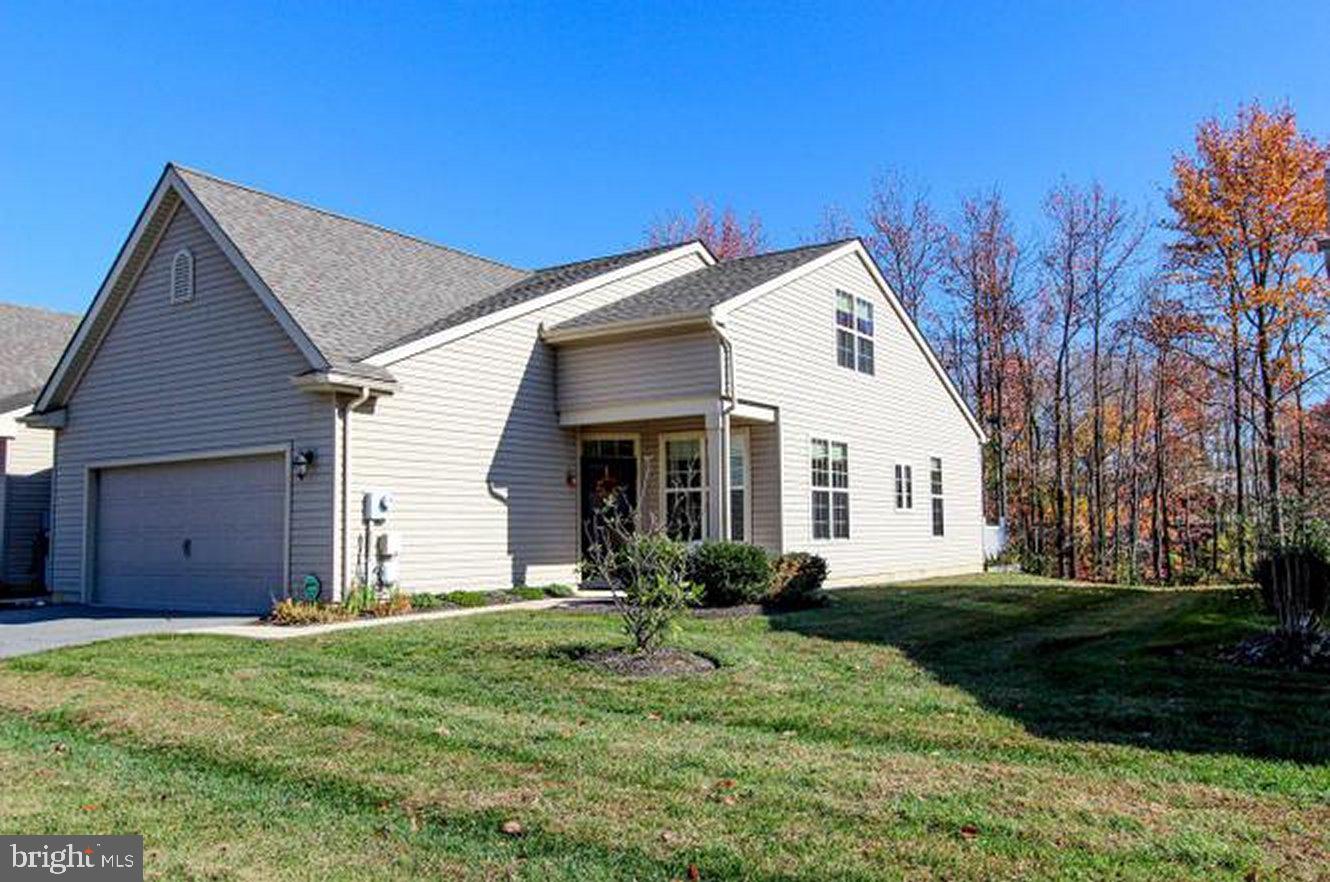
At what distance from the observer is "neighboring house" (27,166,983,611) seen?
505 inches

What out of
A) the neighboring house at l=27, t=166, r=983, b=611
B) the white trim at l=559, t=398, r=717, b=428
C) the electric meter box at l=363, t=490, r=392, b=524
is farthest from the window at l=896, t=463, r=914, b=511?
the electric meter box at l=363, t=490, r=392, b=524

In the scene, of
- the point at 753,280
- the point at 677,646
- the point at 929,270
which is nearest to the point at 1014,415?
the point at 929,270

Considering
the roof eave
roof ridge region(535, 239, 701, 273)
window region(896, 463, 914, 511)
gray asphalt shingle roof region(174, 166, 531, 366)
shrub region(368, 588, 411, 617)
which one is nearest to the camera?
shrub region(368, 588, 411, 617)

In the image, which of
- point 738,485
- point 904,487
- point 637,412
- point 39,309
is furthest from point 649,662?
point 39,309

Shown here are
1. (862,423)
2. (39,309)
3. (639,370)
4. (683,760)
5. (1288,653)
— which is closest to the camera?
(683,760)

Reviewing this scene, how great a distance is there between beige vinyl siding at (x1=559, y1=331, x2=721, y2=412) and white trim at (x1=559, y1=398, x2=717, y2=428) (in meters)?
0.08

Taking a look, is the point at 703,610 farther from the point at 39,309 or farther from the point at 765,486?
the point at 39,309

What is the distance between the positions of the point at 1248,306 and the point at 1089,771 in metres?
22.2

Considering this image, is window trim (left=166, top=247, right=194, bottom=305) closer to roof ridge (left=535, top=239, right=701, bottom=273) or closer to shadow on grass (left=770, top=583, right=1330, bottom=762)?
roof ridge (left=535, top=239, right=701, bottom=273)

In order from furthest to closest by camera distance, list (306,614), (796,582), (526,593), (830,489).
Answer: (830,489), (526,593), (796,582), (306,614)

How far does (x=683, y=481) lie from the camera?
15.8 meters

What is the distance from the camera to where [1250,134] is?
2331 cm

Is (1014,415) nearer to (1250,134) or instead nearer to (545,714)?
(1250,134)

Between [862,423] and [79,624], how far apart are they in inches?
500
